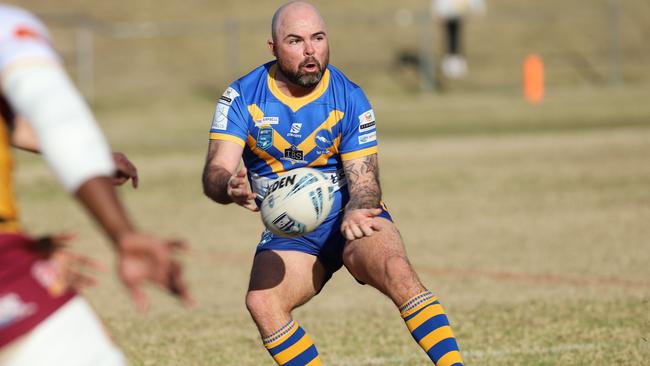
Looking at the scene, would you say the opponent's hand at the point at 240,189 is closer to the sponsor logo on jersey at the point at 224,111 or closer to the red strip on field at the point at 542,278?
the sponsor logo on jersey at the point at 224,111

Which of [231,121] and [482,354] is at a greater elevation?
[231,121]

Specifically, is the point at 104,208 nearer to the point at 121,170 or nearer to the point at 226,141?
the point at 121,170

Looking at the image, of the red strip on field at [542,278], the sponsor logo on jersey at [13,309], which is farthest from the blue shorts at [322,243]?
the red strip on field at [542,278]

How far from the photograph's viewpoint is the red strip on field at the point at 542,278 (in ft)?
34.1

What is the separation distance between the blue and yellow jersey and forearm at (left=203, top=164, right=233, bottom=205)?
10.7 inches

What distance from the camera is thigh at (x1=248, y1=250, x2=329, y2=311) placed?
Result: 6.35 m

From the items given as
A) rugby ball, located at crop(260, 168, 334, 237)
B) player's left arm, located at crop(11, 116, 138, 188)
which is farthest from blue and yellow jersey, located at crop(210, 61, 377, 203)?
player's left arm, located at crop(11, 116, 138, 188)

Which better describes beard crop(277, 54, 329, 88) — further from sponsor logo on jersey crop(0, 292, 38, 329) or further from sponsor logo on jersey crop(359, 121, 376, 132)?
sponsor logo on jersey crop(0, 292, 38, 329)

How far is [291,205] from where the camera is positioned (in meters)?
5.97

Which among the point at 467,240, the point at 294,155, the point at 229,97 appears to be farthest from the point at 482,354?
the point at 467,240

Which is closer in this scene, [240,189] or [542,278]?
[240,189]

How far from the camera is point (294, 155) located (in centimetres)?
663

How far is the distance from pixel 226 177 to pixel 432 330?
138 centimetres

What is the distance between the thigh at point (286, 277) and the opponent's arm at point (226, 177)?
512mm
